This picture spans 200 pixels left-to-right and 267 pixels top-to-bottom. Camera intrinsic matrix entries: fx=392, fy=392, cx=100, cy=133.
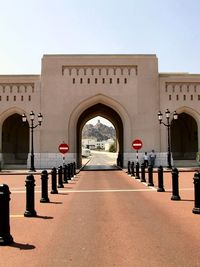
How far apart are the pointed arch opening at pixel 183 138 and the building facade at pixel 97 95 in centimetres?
611

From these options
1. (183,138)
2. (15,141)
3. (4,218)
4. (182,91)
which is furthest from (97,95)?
(4,218)

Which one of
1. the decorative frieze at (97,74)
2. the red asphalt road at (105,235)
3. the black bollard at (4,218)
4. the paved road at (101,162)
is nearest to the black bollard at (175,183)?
the red asphalt road at (105,235)

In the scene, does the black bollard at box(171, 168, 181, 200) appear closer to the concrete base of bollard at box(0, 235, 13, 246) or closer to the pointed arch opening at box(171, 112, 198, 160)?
the concrete base of bollard at box(0, 235, 13, 246)

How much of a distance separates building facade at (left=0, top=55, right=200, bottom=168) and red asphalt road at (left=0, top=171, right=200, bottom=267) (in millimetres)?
21032

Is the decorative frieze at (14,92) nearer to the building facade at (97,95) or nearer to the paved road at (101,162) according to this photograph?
the building facade at (97,95)

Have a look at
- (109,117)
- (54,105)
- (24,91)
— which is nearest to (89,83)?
(54,105)

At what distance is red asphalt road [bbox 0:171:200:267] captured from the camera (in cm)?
540

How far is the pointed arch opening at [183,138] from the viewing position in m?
38.5

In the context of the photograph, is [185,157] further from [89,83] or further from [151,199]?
[151,199]

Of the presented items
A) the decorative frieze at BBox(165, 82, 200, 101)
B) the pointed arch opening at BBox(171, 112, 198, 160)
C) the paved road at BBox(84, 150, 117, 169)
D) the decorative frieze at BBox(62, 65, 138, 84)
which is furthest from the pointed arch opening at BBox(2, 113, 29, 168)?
the decorative frieze at BBox(165, 82, 200, 101)

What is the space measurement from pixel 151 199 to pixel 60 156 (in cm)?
2063

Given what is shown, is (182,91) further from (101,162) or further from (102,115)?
(101,162)

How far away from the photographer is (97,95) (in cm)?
3231

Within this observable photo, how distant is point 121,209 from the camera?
32.5ft
